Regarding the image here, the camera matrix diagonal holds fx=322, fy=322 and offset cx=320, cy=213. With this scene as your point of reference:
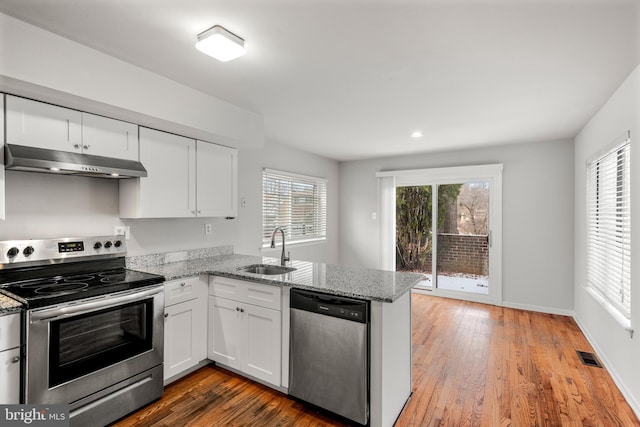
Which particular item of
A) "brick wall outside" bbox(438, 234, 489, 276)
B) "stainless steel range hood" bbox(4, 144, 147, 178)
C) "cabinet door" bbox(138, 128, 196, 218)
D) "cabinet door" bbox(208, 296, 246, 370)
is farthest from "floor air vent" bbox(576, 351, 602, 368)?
"stainless steel range hood" bbox(4, 144, 147, 178)

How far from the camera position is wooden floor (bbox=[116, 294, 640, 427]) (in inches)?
84.4

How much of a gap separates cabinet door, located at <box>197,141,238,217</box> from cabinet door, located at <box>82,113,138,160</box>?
62cm

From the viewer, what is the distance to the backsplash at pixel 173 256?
2796 millimetres

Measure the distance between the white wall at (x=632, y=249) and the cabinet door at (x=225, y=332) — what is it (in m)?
2.87

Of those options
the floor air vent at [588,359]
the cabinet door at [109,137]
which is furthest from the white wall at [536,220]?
the cabinet door at [109,137]

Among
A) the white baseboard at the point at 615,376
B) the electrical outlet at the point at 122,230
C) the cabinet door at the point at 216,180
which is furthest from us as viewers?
the cabinet door at the point at 216,180

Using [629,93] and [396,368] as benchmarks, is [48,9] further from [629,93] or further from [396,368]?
[629,93]

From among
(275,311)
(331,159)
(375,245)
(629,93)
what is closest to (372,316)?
(275,311)

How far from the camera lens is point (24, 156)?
1.85m

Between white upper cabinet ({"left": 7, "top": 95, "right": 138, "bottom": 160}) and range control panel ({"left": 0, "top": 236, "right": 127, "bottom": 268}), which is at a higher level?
white upper cabinet ({"left": 7, "top": 95, "right": 138, "bottom": 160})

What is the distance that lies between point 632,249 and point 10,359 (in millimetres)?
4032

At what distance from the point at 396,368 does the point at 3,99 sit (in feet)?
9.41

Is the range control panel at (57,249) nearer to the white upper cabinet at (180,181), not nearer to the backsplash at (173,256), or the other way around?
the backsplash at (173,256)

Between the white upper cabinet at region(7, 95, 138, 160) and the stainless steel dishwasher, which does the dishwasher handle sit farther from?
the white upper cabinet at region(7, 95, 138, 160)
